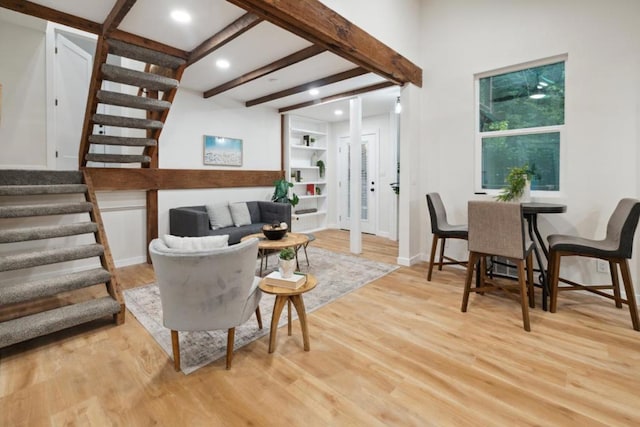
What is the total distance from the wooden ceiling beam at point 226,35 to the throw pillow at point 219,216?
6.47 feet

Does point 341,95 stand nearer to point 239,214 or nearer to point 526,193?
point 239,214

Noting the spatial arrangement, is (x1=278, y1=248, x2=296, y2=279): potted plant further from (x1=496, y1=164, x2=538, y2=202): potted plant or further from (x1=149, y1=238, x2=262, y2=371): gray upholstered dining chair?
(x1=496, y1=164, x2=538, y2=202): potted plant

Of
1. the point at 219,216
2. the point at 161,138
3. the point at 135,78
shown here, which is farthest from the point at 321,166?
the point at 135,78

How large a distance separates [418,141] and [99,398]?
13.4ft

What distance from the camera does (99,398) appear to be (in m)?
1.63

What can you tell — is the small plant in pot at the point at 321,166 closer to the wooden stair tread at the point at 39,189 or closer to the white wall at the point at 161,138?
the white wall at the point at 161,138

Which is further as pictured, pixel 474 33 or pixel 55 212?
pixel 474 33

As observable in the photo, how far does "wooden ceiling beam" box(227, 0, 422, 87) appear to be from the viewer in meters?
2.19

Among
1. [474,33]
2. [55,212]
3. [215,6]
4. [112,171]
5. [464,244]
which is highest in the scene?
[474,33]

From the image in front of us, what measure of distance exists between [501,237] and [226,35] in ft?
9.98

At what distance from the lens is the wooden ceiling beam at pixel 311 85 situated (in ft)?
12.9

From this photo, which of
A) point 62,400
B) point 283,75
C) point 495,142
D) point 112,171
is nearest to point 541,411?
point 62,400

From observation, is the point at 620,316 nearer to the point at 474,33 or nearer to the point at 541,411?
the point at 541,411

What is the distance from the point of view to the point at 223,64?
146 inches
